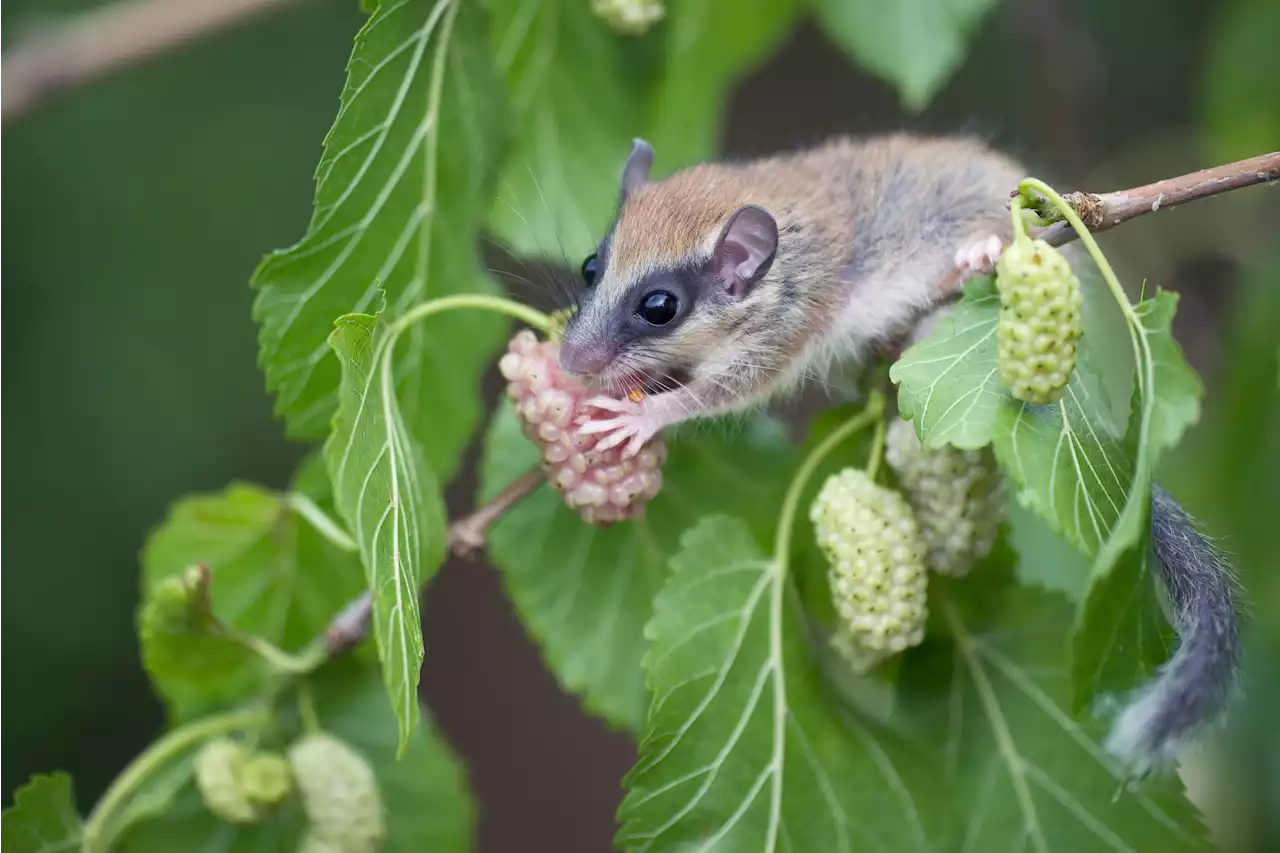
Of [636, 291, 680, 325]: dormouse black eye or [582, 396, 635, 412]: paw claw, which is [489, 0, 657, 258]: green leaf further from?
[582, 396, 635, 412]: paw claw

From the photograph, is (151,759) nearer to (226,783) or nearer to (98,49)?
(226,783)

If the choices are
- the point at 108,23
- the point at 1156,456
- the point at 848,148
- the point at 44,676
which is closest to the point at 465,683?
the point at 44,676

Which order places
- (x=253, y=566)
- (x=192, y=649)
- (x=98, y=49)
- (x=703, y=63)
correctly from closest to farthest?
(x=192, y=649), (x=253, y=566), (x=703, y=63), (x=98, y=49)

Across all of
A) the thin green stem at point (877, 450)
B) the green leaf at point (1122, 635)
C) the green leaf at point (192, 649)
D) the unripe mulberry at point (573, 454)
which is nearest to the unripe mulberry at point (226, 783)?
the green leaf at point (192, 649)

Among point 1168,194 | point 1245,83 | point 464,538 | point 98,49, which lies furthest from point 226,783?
point 1245,83

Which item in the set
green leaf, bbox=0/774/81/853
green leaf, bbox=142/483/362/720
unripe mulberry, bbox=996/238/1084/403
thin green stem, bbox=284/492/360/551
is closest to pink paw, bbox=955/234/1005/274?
unripe mulberry, bbox=996/238/1084/403
